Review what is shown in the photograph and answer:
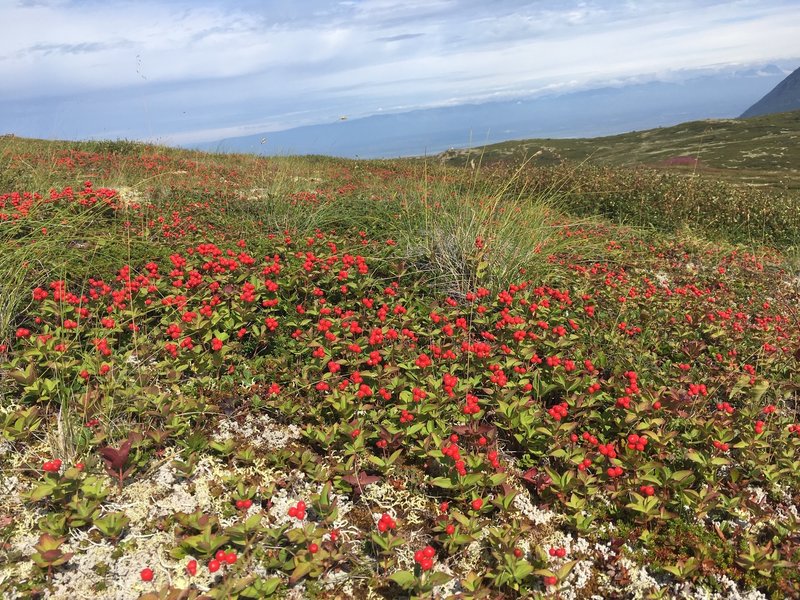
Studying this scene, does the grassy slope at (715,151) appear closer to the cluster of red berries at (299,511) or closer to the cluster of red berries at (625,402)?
the cluster of red berries at (625,402)

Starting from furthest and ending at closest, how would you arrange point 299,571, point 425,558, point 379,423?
point 379,423
point 299,571
point 425,558

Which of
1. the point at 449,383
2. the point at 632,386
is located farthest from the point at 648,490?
the point at 449,383

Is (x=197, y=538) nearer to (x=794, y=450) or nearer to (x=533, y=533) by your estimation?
(x=533, y=533)

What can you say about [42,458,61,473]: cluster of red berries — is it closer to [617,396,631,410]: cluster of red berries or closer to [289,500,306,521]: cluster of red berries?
[289,500,306,521]: cluster of red berries

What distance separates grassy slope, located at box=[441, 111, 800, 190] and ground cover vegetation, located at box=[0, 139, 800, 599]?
2065 centimetres

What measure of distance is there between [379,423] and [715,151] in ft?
185

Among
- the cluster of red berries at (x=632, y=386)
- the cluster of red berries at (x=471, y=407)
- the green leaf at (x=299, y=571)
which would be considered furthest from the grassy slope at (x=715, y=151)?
the green leaf at (x=299, y=571)

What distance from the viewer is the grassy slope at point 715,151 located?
3088cm

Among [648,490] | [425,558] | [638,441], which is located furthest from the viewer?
[638,441]

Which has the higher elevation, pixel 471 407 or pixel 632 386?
pixel 471 407

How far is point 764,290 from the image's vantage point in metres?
8.24

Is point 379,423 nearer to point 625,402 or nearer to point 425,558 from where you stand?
point 425,558

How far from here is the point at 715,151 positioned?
157 feet

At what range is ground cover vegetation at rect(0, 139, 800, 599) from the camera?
3150mm
